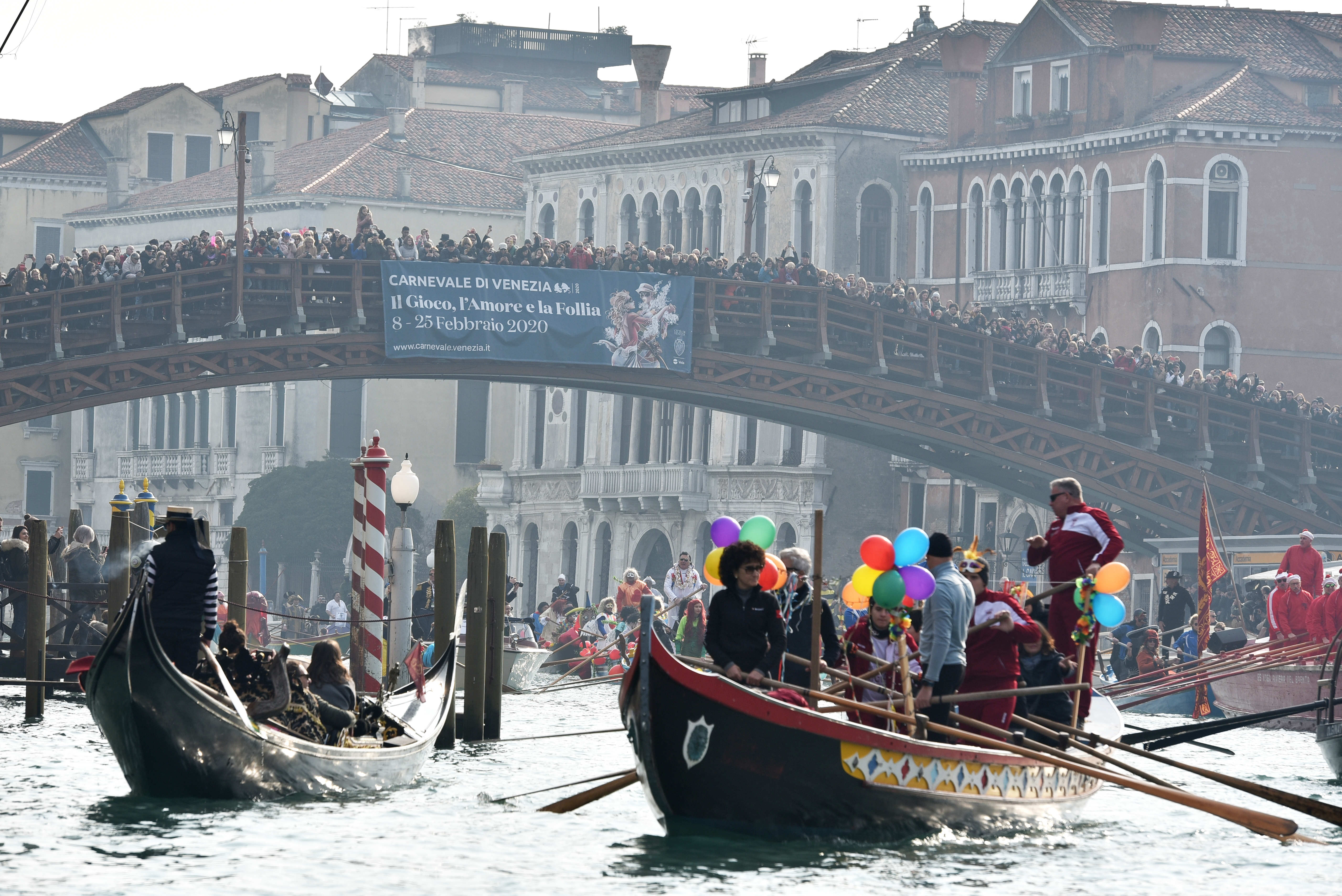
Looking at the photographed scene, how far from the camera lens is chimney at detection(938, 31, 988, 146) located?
5306 centimetres

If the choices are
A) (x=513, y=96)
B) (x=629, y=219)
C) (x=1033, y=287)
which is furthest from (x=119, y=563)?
(x=513, y=96)

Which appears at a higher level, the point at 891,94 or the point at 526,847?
the point at 891,94

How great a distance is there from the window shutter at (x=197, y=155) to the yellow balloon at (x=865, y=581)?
58.0m

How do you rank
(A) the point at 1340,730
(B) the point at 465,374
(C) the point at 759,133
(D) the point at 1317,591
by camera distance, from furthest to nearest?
1. (C) the point at 759,133
2. (B) the point at 465,374
3. (D) the point at 1317,591
4. (A) the point at 1340,730

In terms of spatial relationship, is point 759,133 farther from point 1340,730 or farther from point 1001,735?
point 1001,735

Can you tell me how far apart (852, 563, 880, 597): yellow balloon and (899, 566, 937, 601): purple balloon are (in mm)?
684

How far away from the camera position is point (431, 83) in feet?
247

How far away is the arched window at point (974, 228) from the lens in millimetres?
52688

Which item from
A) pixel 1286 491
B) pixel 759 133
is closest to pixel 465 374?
pixel 1286 491

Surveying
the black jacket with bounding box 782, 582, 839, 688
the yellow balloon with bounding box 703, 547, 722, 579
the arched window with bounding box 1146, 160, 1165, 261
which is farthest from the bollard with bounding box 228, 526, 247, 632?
the arched window with bounding box 1146, 160, 1165, 261

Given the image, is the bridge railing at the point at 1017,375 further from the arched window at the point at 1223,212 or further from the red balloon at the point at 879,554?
the red balloon at the point at 879,554

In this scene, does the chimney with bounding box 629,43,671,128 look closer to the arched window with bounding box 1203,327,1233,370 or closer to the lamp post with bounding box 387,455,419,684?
the arched window with bounding box 1203,327,1233,370

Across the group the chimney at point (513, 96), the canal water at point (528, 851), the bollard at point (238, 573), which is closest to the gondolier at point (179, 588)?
the canal water at point (528, 851)

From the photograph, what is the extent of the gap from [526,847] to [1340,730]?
7.50m
